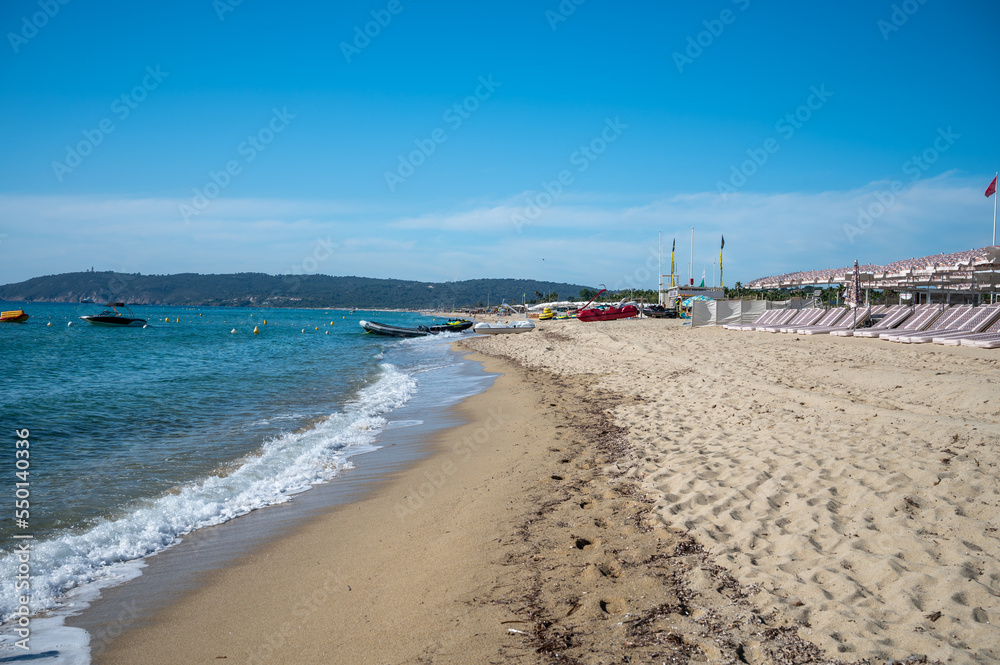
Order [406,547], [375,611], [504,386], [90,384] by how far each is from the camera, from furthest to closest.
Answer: [90,384] < [504,386] < [406,547] < [375,611]

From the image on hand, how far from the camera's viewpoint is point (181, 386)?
642 inches

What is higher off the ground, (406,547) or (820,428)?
(820,428)

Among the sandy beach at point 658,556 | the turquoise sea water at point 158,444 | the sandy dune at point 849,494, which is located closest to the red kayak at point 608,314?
the turquoise sea water at point 158,444

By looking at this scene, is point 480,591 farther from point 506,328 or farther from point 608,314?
point 608,314

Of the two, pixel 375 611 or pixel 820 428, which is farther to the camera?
pixel 820 428

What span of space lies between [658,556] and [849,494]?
1939mm

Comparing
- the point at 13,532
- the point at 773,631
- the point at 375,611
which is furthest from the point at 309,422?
the point at 773,631

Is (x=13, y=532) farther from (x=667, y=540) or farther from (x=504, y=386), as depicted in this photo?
(x=504, y=386)

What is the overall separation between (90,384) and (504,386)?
1264 centimetres

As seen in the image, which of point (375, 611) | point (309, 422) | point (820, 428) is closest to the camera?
point (375, 611)

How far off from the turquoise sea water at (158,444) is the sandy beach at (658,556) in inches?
55.2

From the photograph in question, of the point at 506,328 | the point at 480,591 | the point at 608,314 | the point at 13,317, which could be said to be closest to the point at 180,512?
the point at 480,591

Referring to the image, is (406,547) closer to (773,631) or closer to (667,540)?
(667,540)

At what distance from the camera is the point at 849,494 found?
183 inches
